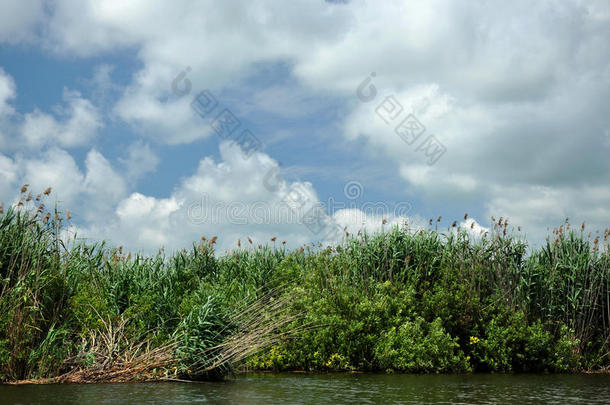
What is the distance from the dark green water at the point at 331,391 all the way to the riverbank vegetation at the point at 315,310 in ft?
2.93

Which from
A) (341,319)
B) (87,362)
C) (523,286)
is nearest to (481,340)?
(523,286)

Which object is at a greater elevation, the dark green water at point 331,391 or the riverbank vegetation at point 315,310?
the riverbank vegetation at point 315,310

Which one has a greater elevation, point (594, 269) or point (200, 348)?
point (594, 269)

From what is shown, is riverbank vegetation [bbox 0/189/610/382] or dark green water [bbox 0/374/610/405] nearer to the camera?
dark green water [bbox 0/374/610/405]

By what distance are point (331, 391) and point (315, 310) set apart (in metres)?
4.96

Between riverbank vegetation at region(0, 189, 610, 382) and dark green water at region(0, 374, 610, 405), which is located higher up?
riverbank vegetation at region(0, 189, 610, 382)

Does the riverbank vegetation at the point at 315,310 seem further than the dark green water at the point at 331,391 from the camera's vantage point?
Yes

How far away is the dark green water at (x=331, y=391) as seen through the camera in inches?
390

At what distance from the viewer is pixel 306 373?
15.8 meters

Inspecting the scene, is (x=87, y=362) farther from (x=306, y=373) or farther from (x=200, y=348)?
(x=306, y=373)

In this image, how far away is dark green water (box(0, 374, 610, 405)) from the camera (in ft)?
32.5

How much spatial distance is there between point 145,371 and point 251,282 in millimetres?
7376

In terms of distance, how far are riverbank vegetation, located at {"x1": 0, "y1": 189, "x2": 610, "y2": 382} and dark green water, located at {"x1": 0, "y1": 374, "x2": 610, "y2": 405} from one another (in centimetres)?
89

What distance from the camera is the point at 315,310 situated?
16.4 m
